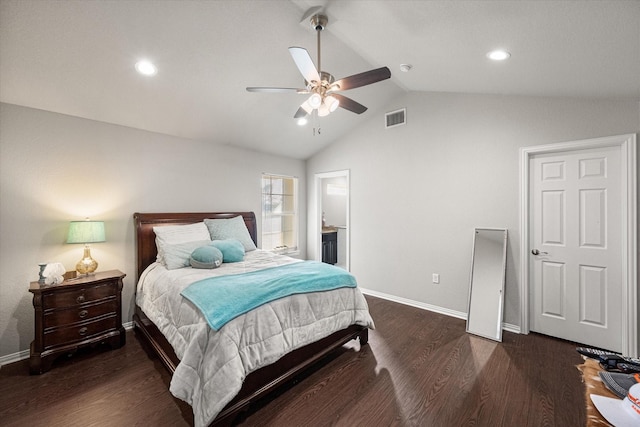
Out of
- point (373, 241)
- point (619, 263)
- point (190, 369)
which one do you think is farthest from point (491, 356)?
point (190, 369)

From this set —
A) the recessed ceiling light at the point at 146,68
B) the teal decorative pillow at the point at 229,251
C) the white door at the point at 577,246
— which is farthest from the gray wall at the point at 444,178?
the recessed ceiling light at the point at 146,68

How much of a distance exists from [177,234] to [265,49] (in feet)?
7.66

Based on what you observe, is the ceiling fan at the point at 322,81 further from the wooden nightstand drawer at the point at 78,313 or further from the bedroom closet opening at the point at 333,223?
the bedroom closet opening at the point at 333,223

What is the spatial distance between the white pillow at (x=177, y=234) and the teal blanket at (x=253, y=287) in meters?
1.15

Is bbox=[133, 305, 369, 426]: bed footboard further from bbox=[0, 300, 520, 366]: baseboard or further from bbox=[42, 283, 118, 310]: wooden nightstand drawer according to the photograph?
bbox=[0, 300, 520, 366]: baseboard

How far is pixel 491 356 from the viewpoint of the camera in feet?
8.41

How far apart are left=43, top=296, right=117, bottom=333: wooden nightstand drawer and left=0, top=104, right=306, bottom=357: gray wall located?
489 mm

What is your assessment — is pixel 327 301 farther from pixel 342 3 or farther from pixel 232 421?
pixel 342 3

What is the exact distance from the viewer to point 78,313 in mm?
2484

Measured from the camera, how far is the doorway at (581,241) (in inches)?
97.4

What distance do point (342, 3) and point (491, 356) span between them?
11.3 feet

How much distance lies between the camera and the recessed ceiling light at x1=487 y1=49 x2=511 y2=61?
2.09 meters

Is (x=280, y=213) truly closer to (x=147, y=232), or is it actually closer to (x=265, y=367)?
(x=147, y=232)

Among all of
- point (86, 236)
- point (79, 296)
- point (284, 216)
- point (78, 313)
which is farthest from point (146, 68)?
point (284, 216)
